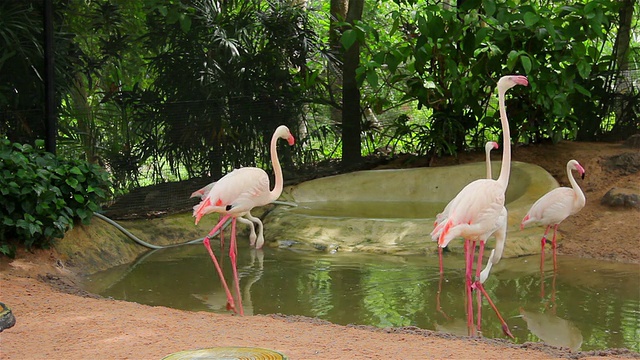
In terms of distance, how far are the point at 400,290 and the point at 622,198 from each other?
3.23m

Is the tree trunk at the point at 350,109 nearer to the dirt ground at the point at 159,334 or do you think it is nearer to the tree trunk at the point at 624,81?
the tree trunk at the point at 624,81

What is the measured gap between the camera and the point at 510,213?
7559 mm

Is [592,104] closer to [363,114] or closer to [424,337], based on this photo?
[363,114]

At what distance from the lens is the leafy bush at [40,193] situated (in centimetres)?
608

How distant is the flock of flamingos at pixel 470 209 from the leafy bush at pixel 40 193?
1.11m

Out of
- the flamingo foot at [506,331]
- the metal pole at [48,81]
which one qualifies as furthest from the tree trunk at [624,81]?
the metal pole at [48,81]

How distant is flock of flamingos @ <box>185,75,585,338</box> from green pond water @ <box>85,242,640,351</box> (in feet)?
0.61

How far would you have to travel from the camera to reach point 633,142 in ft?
30.7

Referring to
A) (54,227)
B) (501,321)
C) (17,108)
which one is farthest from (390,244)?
(17,108)

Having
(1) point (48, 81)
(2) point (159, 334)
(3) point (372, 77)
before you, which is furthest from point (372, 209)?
(2) point (159, 334)

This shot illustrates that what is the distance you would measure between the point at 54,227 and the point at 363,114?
4.66m

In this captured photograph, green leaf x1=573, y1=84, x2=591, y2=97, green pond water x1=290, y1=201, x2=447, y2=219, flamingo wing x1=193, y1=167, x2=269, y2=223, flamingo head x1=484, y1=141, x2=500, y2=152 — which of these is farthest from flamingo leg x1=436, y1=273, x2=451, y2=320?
green leaf x1=573, y1=84, x2=591, y2=97

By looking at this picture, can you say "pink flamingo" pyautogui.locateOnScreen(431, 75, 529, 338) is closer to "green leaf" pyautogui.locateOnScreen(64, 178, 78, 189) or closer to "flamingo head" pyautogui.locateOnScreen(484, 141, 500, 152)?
"flamingo head" pyautogui.locateOnScreen(484, 141, 500, 152)

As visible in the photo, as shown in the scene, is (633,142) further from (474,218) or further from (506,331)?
(506,331)
